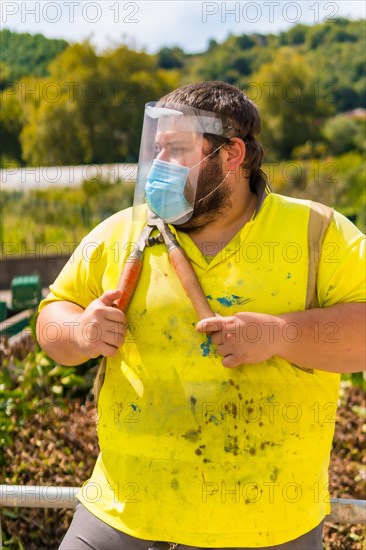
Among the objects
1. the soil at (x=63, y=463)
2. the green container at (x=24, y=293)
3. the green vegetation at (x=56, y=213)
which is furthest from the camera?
the green vegetation at (x=56, y=213)

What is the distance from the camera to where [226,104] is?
2.32 m

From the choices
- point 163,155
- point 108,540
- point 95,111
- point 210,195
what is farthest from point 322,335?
point 95,111

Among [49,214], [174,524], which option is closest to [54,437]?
[174,524]

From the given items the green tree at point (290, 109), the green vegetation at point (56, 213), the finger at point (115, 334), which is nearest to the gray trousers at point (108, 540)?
the finger at point (115, 334)

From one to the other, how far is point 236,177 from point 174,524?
3.08ft

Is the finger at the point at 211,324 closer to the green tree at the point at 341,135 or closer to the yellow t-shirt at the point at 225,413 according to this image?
the yellow t-shirt at the point at 225,413

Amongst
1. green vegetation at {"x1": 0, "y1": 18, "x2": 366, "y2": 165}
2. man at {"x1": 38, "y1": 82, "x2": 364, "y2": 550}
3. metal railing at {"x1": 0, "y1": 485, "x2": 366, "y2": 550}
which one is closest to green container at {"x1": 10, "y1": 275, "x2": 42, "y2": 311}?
metal railing at {"x1": 0, "y1": 485, "x2": 366, "y2": 550}

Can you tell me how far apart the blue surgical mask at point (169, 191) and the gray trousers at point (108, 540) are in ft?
2.72

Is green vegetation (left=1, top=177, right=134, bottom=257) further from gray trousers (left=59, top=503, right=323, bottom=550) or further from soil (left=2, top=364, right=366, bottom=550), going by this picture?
gray trousers (left=59, top=503, right=323, bottom=550)

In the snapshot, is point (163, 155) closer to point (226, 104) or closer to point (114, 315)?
point (226, 104)

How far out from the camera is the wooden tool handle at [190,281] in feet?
7.26

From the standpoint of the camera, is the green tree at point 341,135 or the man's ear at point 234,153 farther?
the green tree at point 341,135

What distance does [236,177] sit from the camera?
7.89ft

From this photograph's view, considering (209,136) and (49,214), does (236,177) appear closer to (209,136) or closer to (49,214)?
(209,136)
